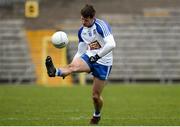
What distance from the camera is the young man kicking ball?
38.8 feet

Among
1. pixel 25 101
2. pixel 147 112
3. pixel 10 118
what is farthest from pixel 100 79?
pixel 25 101

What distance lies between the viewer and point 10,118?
13070 mm

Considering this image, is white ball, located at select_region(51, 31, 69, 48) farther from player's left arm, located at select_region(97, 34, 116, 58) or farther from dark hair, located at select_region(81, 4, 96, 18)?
player's left arm, located at select_region(97, 34, 116, 58)

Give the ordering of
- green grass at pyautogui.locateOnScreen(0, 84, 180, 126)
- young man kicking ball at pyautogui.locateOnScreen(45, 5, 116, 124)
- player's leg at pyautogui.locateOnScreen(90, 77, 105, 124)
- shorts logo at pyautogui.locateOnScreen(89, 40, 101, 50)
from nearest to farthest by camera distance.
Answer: young man kicking ball at pyautogui.locateOnScreen(45, 5, 116, 124)
player's leg at pyautogui.locateOnScreen(90, 77, 105, 124)
shorts logo at pyautogui.locateOnScreen(89, 40, 101, 50)
green grass at pyautogui.locateOnScreen(0, 84, 180, 126)

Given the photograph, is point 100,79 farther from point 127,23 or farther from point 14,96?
point 127,23

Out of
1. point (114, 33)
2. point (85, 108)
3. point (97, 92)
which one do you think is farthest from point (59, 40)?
point (114, 33)

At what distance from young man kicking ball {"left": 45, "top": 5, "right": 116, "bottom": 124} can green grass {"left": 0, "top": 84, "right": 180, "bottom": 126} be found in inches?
27.2

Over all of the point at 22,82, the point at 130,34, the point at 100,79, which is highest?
the point at 100,79

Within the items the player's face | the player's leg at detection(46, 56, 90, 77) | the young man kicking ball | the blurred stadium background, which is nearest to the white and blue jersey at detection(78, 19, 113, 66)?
the young man kicking ball

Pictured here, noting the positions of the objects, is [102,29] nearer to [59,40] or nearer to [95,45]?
[95,45]

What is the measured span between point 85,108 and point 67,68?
444 cm

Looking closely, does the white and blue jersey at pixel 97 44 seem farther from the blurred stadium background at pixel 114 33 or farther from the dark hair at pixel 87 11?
the blurred stadium background at pixel 114 33

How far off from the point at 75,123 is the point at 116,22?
20.5m

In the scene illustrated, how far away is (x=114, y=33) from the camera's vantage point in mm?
31828
